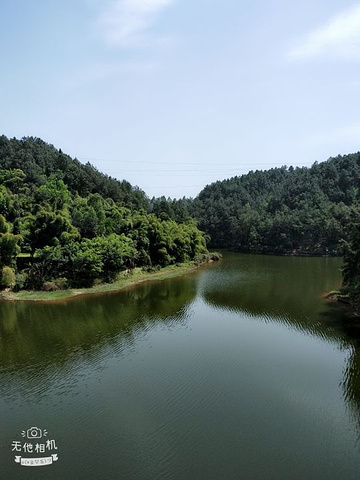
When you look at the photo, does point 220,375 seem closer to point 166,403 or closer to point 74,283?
point 166,403

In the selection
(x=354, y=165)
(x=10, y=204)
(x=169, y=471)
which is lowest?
(x=169, y=471)

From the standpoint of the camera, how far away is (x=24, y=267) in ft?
131

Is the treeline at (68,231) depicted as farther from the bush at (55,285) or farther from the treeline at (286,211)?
the treeline at (286,211)

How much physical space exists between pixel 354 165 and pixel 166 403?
3977 inches

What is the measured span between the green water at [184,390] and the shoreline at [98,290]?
7.02 feet

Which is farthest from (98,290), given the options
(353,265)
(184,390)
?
(353,265)

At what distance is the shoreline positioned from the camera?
3394 cm

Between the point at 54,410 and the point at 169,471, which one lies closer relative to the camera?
the point at 169,471

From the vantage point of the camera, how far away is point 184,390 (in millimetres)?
16828

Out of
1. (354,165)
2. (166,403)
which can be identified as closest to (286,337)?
(166,403)

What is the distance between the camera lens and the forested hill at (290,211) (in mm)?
76750

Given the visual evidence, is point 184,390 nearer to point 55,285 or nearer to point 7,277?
point 55,285

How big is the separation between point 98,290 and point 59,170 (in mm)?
39292

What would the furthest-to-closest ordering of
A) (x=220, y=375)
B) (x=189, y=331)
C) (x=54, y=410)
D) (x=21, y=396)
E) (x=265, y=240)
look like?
(x=265, y=240), (x=189, y=331), (x=220, y=375), (x=21, y=396), (x=54, y=410)
